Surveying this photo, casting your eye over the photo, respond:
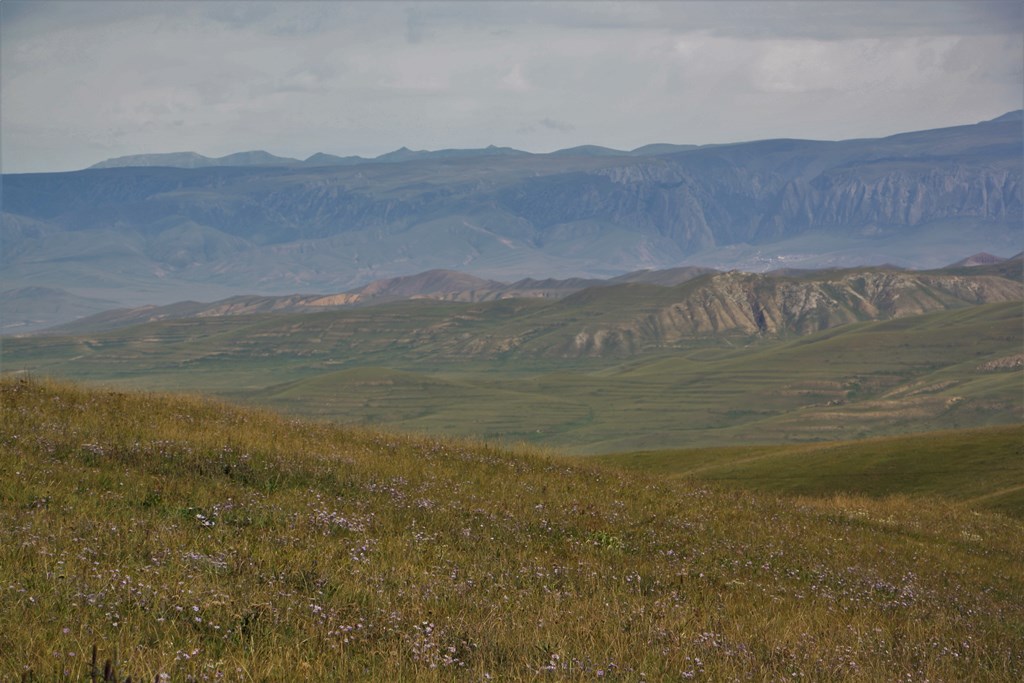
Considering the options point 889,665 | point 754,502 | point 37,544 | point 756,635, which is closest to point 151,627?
point 37,544

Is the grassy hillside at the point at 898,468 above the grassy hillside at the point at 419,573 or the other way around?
the other way around

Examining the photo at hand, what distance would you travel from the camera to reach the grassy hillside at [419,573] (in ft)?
28.1

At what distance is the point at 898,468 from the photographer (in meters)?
44.8

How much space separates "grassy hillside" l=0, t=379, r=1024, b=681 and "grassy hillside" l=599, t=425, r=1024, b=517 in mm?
17822

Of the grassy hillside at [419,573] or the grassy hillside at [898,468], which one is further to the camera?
the grassy hillside at [898,468]

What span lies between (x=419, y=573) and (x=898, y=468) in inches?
1515

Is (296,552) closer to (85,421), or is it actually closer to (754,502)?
(85,421)

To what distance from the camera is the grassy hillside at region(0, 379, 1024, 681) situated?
28.1ft

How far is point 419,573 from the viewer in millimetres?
11203

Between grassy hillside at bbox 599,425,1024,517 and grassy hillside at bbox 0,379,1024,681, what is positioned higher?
grassy hillside at bbox 0,379,1024,681

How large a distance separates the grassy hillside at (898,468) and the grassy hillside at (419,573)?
17.8 meters

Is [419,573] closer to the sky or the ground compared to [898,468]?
closer to the sky

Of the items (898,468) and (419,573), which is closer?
(419,573)

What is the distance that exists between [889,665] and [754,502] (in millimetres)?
13163
